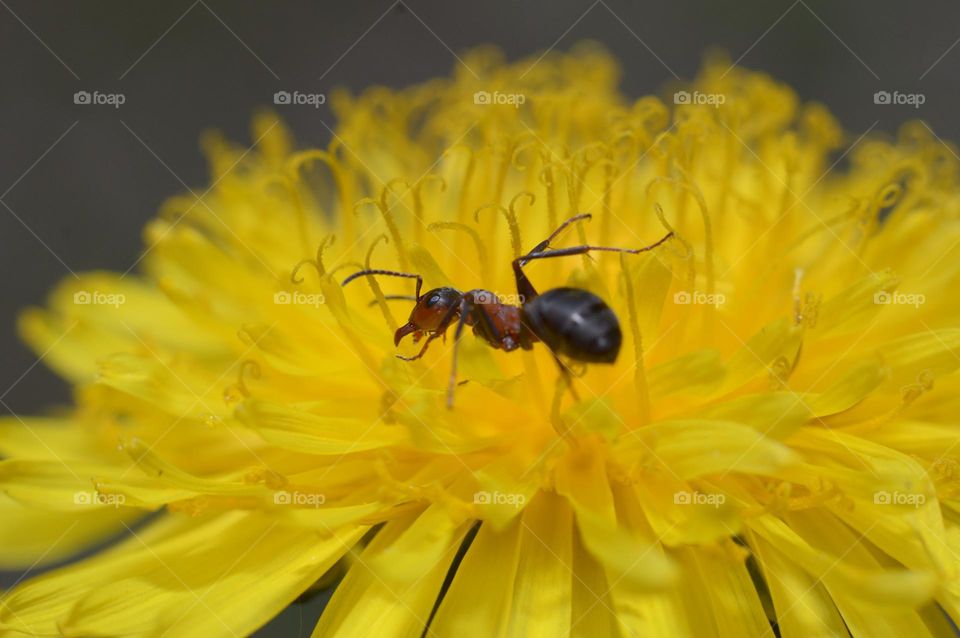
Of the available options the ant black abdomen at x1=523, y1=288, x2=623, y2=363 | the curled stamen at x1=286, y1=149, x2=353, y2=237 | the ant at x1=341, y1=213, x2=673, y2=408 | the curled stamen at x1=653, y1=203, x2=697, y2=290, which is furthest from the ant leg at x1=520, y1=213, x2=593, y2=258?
the curled stamen at x1=286, y1=149, x2=353, y2=237

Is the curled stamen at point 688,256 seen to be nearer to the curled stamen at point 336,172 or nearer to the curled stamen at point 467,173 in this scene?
the curled stamen at point 467,173

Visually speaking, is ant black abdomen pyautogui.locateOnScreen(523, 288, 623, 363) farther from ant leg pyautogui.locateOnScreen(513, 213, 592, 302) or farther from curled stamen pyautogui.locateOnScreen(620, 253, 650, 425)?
ant leg pyautogui.locateOnScreen(513, 213, 592, 302)

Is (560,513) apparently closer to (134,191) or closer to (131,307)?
(131,307)

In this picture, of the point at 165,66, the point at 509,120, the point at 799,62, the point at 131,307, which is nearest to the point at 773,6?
the point at 799,62

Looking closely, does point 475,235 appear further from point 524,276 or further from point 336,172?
point 336,172

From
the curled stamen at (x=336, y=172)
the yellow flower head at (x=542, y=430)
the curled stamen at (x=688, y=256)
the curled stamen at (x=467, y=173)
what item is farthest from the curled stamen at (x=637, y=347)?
the curled stamen at (x=336, y=172)

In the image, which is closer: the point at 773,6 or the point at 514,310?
the point at 514,310
